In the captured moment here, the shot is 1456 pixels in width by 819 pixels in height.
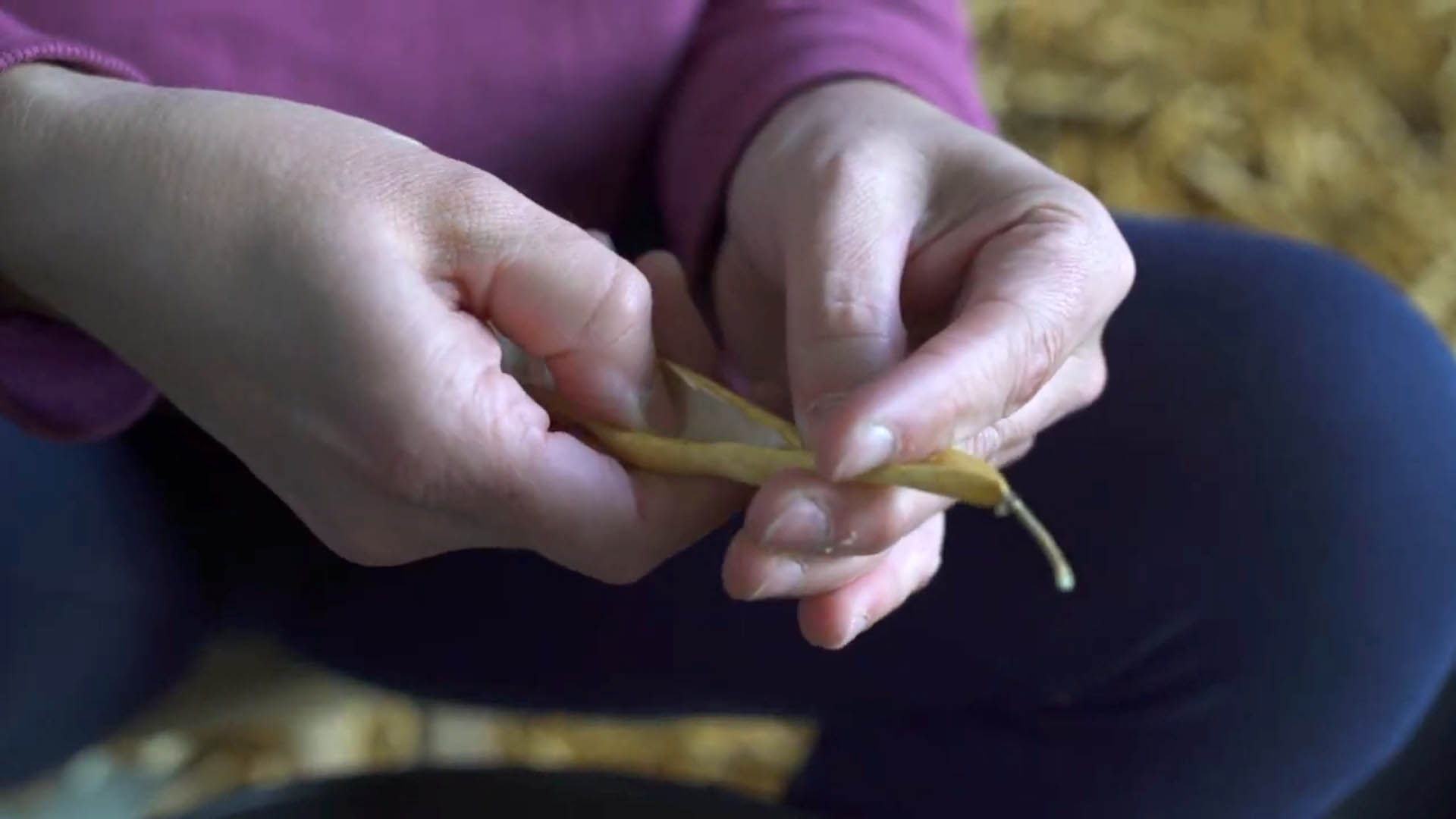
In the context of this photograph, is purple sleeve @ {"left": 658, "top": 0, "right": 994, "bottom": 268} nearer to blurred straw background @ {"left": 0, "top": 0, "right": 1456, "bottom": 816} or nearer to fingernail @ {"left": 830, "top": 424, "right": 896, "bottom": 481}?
fingernail @ {"left": 830, "top": 424, "right": 896, "bottom": 481}

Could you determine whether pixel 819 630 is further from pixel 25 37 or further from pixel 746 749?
pixel 746 749

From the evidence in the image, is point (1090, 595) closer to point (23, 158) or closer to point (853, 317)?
point (853, 317)

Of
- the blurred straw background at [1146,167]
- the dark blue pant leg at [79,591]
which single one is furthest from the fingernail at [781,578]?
the blurred straw background at [1146,167]

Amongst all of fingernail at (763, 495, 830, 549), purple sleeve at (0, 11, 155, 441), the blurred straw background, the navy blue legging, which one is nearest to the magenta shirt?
purple sleeve at (0, 11, 155, 441)

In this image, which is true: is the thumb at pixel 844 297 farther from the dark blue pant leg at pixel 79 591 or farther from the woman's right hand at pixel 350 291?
the dark blue pant leg at pixel 79 591

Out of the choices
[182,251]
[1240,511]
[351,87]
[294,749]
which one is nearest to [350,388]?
[182,251]

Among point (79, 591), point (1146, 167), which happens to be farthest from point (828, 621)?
point (1146, 167)
